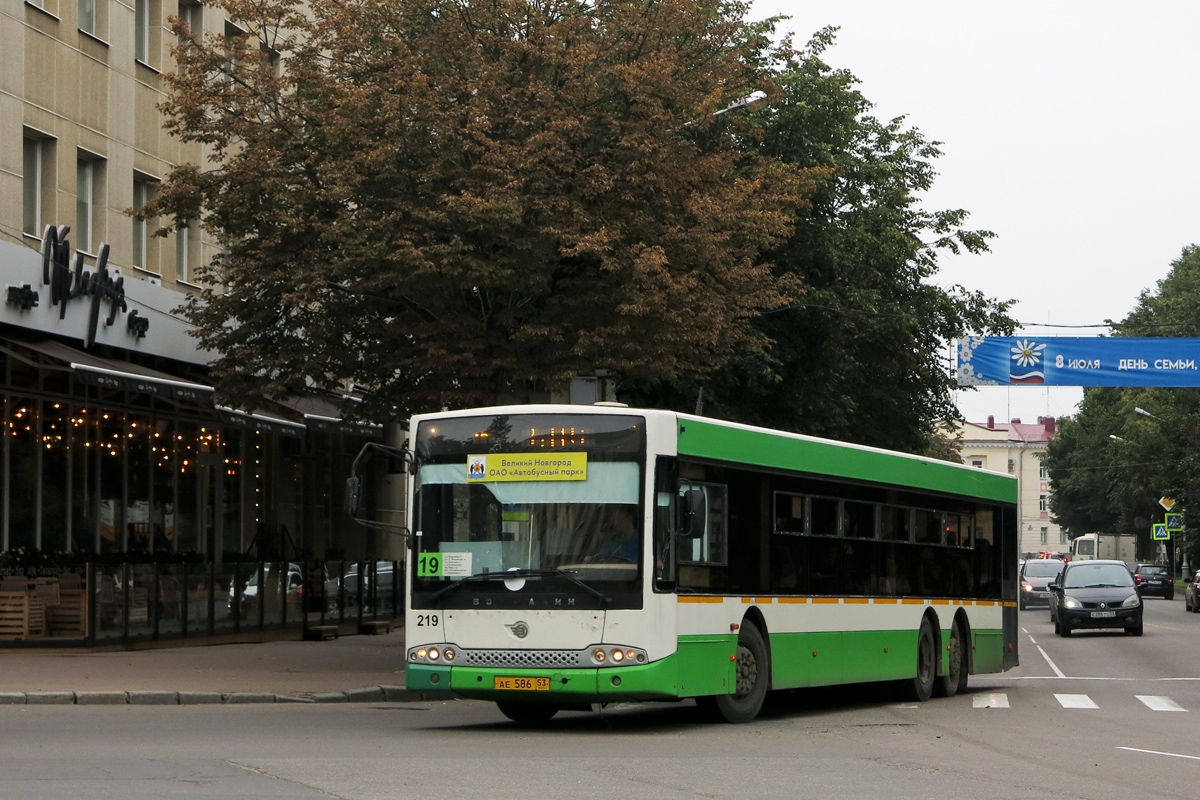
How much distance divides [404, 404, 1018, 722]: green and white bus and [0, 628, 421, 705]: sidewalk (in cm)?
337

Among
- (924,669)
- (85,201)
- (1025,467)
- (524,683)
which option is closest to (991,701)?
(924,669)

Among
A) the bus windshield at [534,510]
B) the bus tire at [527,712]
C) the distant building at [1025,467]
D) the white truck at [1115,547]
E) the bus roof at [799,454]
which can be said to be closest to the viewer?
the bus windshield at [534,510]

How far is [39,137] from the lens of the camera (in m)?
26.2

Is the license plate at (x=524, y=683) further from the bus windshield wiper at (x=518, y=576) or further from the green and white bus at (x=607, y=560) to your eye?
the bus windshield wiper at (x=518, y=576)

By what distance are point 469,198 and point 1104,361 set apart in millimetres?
26469

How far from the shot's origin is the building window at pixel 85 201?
1082 inches

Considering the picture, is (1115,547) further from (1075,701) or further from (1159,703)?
(1075,701)

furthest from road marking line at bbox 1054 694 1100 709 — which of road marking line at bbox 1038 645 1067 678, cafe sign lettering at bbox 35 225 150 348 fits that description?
cafe sign lettering at bbox 35 225 150 348

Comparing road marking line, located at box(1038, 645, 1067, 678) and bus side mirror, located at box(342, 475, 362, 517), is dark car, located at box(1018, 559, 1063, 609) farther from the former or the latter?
bus side mirror, located at box(342, 475, 362, 517)

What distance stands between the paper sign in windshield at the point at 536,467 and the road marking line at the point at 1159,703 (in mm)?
8172

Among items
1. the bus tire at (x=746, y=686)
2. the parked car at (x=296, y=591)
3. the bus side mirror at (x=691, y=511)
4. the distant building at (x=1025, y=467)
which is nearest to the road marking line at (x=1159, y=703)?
the bus tire at (x=746, y=686)

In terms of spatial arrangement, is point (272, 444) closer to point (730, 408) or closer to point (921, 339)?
point (730, 408)

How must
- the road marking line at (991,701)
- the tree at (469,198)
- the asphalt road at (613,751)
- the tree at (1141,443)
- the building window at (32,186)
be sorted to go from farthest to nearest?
1. the tree at (1141,443)
2. the building window at (32,186)
3. the tree at (469,198)
4. the road marking line at (991,701)
5. the asphalt road at (613,751)

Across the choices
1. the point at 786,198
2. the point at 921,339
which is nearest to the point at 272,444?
the point at 921,339
